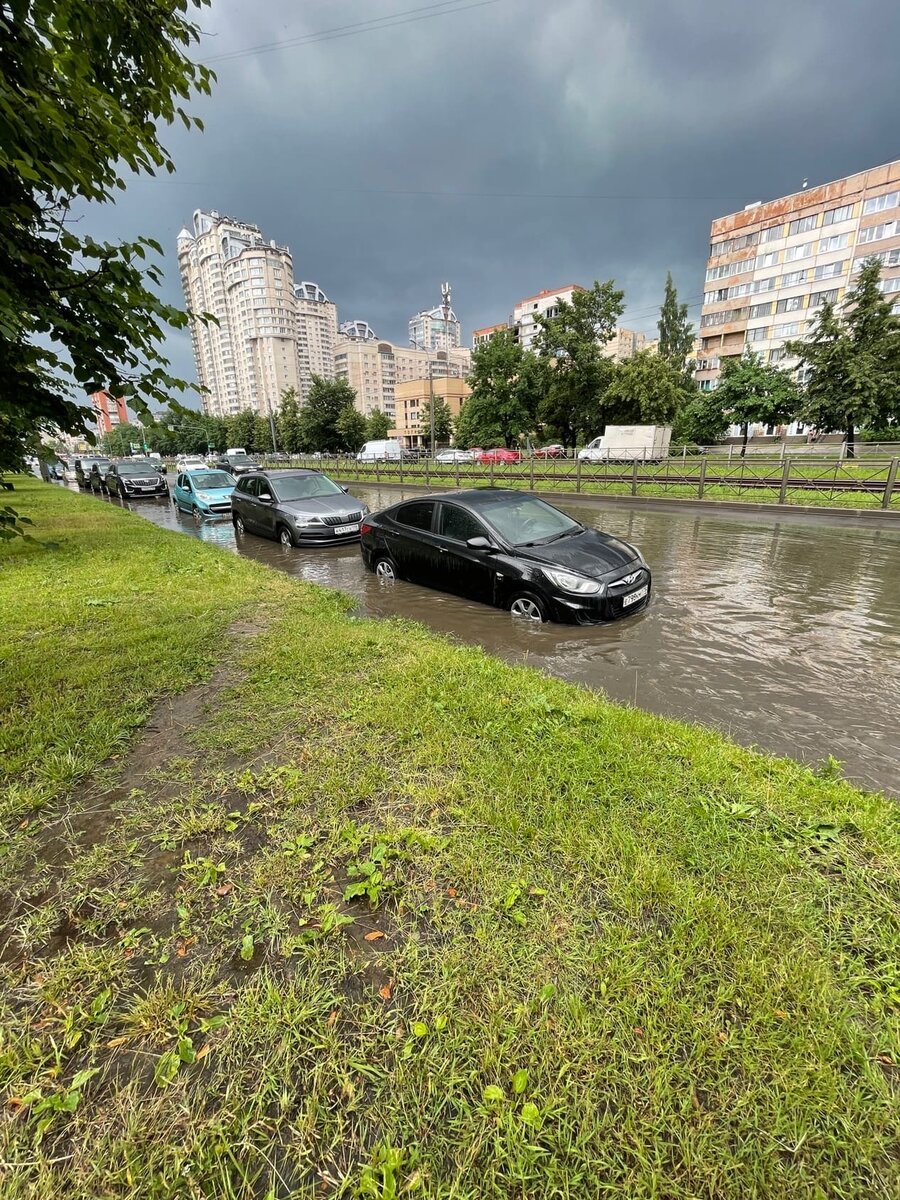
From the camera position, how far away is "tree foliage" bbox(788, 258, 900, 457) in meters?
25.1

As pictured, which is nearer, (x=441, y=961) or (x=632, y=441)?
(x=441, y=961)

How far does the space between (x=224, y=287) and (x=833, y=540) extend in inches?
6125

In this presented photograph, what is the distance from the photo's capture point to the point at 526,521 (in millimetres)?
6621

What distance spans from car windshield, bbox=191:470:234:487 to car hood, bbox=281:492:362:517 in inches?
279

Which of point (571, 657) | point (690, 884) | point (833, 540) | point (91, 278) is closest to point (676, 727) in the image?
point (690, 884)

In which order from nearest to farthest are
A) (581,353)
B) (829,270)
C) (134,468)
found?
1. (134,468)
2. (581,353)
3. (829,270)

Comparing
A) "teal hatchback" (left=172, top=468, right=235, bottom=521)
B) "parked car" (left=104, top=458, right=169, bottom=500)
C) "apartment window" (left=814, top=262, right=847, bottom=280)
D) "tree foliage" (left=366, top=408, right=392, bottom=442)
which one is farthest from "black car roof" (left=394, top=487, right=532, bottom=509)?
"apartment window" (left=814, top=262, right=847, bottom=280)

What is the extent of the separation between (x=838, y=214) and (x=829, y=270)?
453 cm

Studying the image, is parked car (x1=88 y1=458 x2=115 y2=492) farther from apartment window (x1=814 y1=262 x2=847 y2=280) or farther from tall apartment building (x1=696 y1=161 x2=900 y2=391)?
apartment window (x1=814 y1=262 x2=847 y2=280)

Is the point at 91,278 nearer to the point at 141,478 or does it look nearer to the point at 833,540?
the point at 833,540

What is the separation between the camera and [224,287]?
130 m

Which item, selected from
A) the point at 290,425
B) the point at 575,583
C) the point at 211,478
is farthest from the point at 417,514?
the point at 290,425

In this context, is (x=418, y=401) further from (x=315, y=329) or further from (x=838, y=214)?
(x=315, y=329)

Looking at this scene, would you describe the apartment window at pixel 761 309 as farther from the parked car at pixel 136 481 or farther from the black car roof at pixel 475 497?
the black car roof at pixel 475 497
